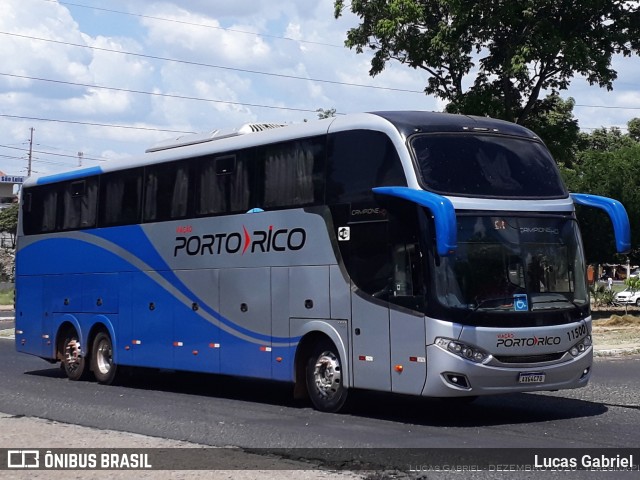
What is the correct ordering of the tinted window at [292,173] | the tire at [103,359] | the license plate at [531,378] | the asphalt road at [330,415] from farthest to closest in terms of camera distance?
the tire at [103,359]
the tinted window at [292,173]
the license plate at [531,378]
the asphalt road at [330,415]

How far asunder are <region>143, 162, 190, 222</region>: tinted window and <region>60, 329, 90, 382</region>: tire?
347 cm

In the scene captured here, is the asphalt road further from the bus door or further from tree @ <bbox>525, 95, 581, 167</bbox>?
tree @ <bbox>525, 95, 581, 167</bbox>

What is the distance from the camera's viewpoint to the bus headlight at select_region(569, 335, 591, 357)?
13773 millimetres

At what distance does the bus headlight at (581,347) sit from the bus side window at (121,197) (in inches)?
324

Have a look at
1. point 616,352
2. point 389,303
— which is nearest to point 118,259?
point 389,303

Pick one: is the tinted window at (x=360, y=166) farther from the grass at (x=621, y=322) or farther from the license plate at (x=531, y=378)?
the grass at (x=621, y=322)

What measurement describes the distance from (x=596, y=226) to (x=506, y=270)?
25701 mm

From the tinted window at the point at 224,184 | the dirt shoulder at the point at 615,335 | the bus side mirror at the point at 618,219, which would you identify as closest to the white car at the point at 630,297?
the dirt shoulder at the point at 615,335

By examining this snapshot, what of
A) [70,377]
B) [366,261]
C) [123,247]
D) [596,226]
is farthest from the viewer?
[596,226]

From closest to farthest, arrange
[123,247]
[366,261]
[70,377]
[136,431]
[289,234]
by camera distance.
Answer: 1. [136,431]
2. [366,261]
3. [289,234]
4. [123,247]
5. [70,377]

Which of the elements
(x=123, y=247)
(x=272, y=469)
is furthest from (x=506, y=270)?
(x=123, y=247)

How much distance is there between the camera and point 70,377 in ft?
68.5

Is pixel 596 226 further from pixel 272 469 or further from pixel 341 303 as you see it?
pixel 272 469

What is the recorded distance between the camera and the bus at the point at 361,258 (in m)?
13.2
